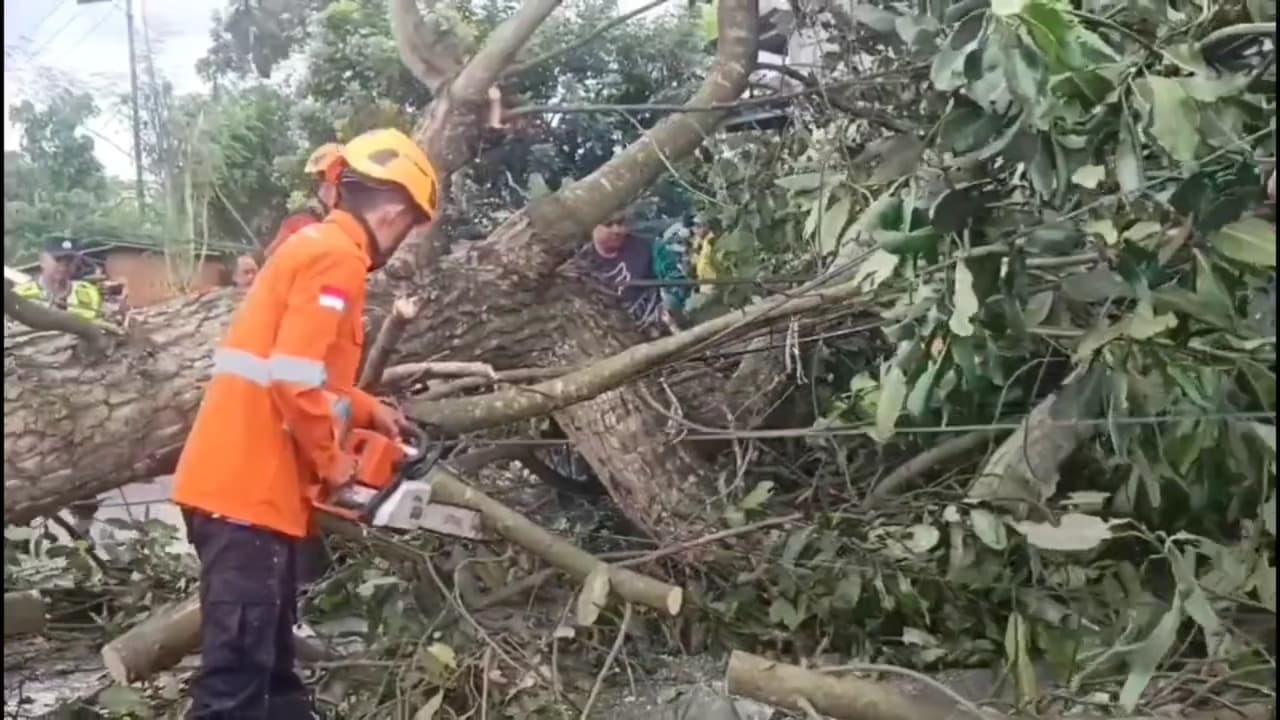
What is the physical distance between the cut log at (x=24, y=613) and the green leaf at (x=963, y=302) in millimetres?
949

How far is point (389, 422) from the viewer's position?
1.46 m

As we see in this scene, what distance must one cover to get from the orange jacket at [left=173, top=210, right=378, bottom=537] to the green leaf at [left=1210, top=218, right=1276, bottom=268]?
2.59 feet

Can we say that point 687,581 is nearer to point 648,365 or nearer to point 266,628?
point 648,365

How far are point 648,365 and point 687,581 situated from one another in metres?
0.25

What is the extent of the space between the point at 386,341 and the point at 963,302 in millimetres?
613

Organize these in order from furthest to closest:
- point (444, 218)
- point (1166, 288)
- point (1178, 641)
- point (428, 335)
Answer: point (428, 335) → point (444, 218) → point (1178, 641) → point (1166, 288)

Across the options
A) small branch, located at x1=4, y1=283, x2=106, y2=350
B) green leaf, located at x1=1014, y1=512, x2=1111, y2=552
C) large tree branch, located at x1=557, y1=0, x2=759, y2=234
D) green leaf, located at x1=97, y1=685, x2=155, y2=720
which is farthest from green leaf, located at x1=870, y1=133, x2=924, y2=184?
green leaf, located at x1=97, y1=685, x2=155, y2=720

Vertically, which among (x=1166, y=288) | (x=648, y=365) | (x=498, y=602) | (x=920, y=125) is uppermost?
(x=920, y=125)

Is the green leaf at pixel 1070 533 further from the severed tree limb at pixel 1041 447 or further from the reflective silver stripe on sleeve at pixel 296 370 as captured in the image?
the reflective silver stripe on sleeve at pixel 296 370

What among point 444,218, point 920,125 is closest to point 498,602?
point 444,218

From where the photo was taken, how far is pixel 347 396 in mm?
1376

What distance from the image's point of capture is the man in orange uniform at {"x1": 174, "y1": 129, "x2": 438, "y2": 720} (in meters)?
1.32

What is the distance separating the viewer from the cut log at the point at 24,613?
137 cm

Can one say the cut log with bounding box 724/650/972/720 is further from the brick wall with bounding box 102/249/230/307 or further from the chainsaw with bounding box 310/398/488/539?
the brick wall with bounding box 102/249/230/307
